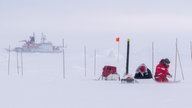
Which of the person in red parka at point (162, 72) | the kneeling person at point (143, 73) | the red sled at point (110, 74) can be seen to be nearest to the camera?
the person in red parka at point (162, 72)

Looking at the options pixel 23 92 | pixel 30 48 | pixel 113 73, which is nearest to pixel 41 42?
pixel 30 48

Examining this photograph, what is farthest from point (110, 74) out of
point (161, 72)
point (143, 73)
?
point (161, 72)

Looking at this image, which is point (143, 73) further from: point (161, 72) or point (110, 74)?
point (110, 74)

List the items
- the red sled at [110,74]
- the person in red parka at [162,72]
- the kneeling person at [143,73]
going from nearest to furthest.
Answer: the person in red parka at [162,72], the kneeling person at [143,73], the red sled at [110,74]

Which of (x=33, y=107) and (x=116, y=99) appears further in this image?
(x=116, y=99)

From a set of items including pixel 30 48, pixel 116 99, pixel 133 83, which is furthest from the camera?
pixel 30 48

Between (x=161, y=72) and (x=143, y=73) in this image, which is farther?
(x=143, y=73)

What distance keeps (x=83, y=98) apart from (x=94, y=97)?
0.88 ft

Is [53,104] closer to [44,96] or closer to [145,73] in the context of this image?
[44,96]

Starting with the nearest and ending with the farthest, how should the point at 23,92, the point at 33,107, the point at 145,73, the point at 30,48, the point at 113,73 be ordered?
the point at 33,107 < the point at 23,92 < the point at 145,73 < the point at 113,73 < the point at 30,48

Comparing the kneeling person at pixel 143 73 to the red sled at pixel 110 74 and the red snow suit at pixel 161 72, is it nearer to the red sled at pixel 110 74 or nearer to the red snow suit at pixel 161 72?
the red snow suit at pixel 161 72

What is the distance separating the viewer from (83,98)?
7371mm

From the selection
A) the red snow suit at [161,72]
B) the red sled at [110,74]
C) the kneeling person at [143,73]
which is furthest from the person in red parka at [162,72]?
the red sled at [110,74]

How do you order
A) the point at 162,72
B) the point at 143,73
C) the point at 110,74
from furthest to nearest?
the point at 110,74
the point at 143,73
the point at 162,72
